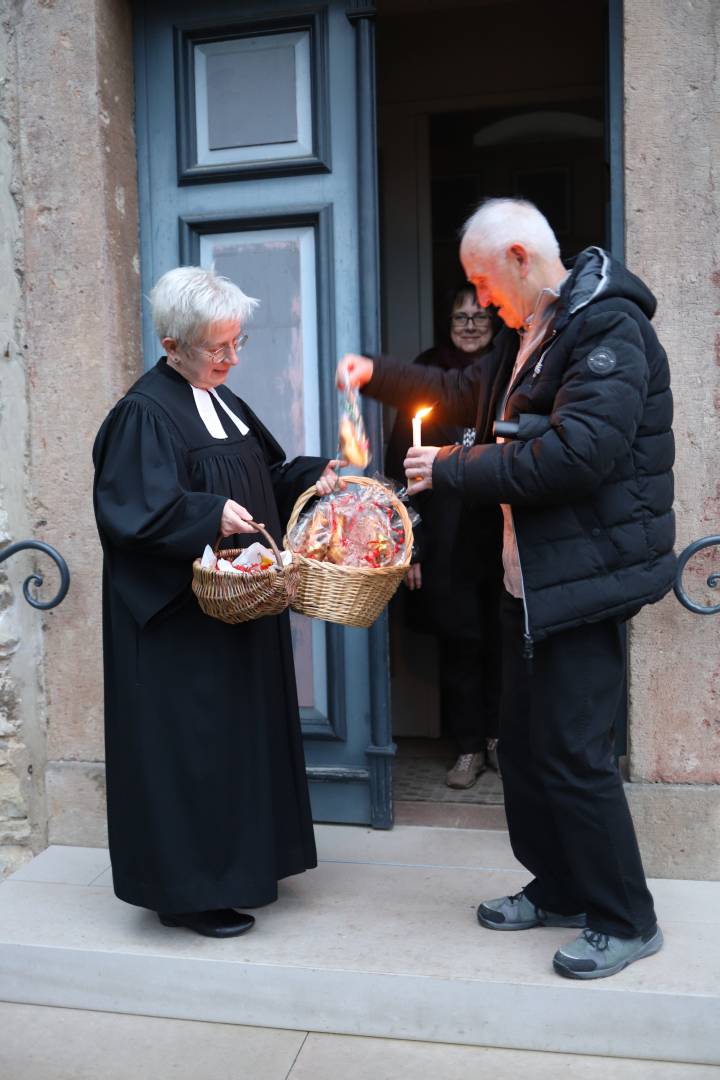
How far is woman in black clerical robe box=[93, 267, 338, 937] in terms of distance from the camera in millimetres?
3053

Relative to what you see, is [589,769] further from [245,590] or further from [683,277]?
[683,277]

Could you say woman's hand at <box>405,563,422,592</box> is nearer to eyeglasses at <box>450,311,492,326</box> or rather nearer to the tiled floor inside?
the tiled floor inside

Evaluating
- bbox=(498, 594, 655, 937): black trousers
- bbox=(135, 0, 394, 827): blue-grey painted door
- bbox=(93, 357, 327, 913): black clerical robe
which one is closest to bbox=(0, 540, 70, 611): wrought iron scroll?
bbox=(93, 357, 327, 913): black clerical robe

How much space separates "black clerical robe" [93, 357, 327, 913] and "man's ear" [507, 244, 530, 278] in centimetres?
97

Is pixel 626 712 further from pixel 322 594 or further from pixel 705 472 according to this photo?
pixel 322 594

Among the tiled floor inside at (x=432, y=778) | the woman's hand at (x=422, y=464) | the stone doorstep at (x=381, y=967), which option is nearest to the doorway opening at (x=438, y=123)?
the tiled floor inside at (x=432, y=778)

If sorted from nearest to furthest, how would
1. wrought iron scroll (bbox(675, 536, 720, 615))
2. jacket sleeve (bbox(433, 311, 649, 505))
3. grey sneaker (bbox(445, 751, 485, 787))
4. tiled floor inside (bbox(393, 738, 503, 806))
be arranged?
jacket sleeve (bbox(433, 311, 649, 505)) → wrought iron scroll (bbox(675, 536, 720, 615)) → tiled floor inside (bbox(393, 738, 503, 806)) → grey sneaker (bbox(445, 751, 485, 787))

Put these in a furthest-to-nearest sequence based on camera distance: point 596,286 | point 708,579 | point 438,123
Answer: point 438,123 < point 708,579 < point 596,286

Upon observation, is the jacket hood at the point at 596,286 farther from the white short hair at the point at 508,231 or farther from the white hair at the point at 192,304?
the white hair at the point at 192,304

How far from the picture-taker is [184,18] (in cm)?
401

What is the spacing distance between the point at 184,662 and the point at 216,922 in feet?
2.56

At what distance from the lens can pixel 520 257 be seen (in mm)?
2842

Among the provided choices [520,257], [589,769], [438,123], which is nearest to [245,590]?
[589,769]

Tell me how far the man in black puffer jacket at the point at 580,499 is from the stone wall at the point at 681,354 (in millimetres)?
608
